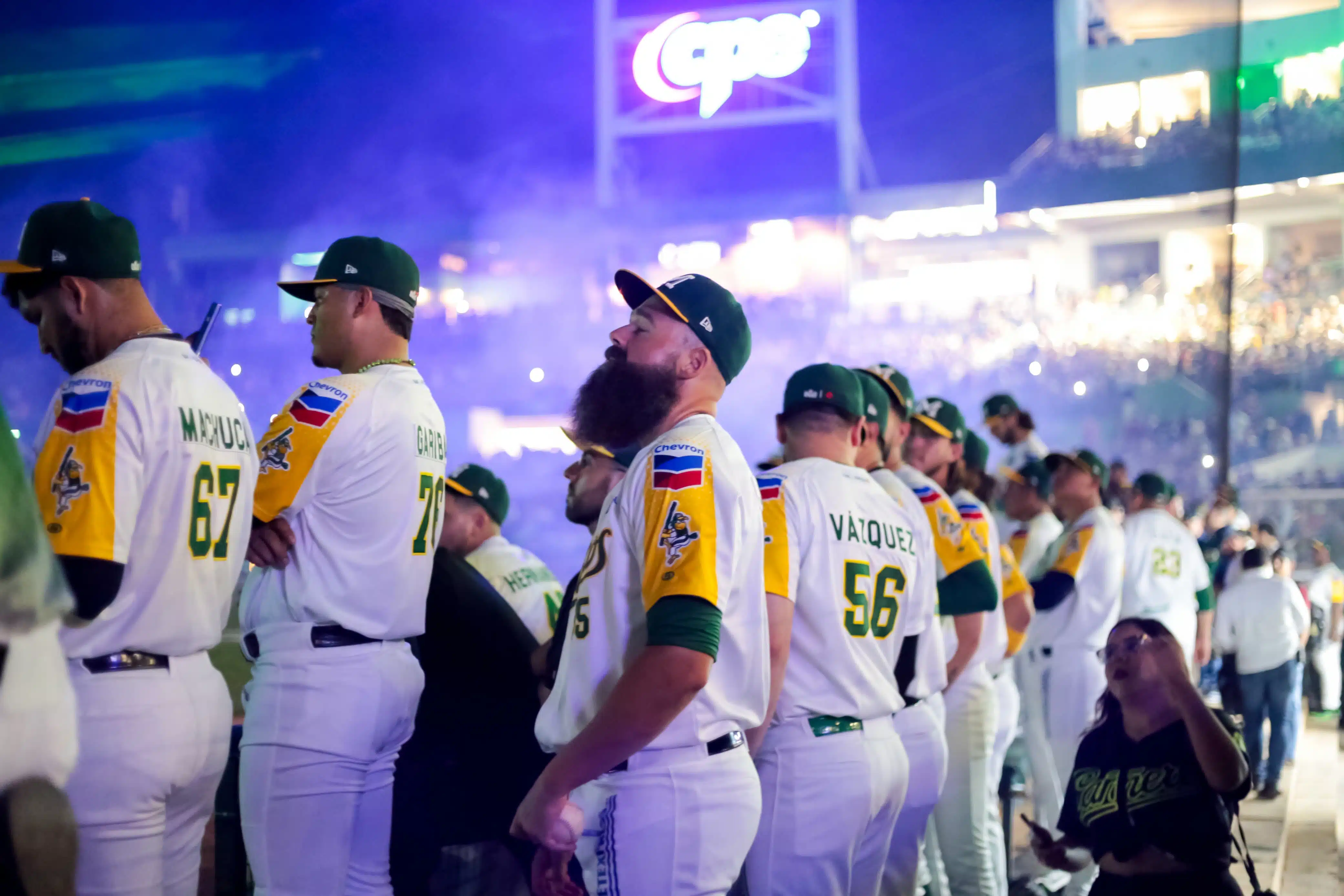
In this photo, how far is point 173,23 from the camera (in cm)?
741

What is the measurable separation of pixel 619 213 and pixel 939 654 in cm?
553

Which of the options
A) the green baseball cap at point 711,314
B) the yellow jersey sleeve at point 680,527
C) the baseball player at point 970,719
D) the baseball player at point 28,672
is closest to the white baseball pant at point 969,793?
the baseball player at point 970,719

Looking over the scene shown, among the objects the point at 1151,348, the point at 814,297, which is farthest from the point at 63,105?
the point at 1151,348

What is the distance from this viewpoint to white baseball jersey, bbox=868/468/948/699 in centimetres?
235

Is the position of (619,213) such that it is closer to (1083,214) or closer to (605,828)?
(1083,214)

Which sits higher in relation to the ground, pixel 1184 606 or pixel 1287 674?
pixel 1184 606

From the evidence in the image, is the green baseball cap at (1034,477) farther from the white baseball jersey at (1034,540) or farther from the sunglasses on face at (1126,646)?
the sunglasses on face at (1126,646)

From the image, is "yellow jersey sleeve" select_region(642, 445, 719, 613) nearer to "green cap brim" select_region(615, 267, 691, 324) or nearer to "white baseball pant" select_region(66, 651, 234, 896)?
"green cap brim" select_region(615, 267, 691, 324)

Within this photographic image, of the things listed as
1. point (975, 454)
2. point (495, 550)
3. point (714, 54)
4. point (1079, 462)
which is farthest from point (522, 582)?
point (714, 54)

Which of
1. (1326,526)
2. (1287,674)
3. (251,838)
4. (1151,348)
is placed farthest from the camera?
(1151,348)

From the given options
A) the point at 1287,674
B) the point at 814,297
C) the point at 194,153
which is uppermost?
the point at 194,153

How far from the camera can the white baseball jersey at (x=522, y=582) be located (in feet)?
9.51

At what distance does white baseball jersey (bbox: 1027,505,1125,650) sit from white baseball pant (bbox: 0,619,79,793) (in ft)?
12.6

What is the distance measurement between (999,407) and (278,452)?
4192mm
